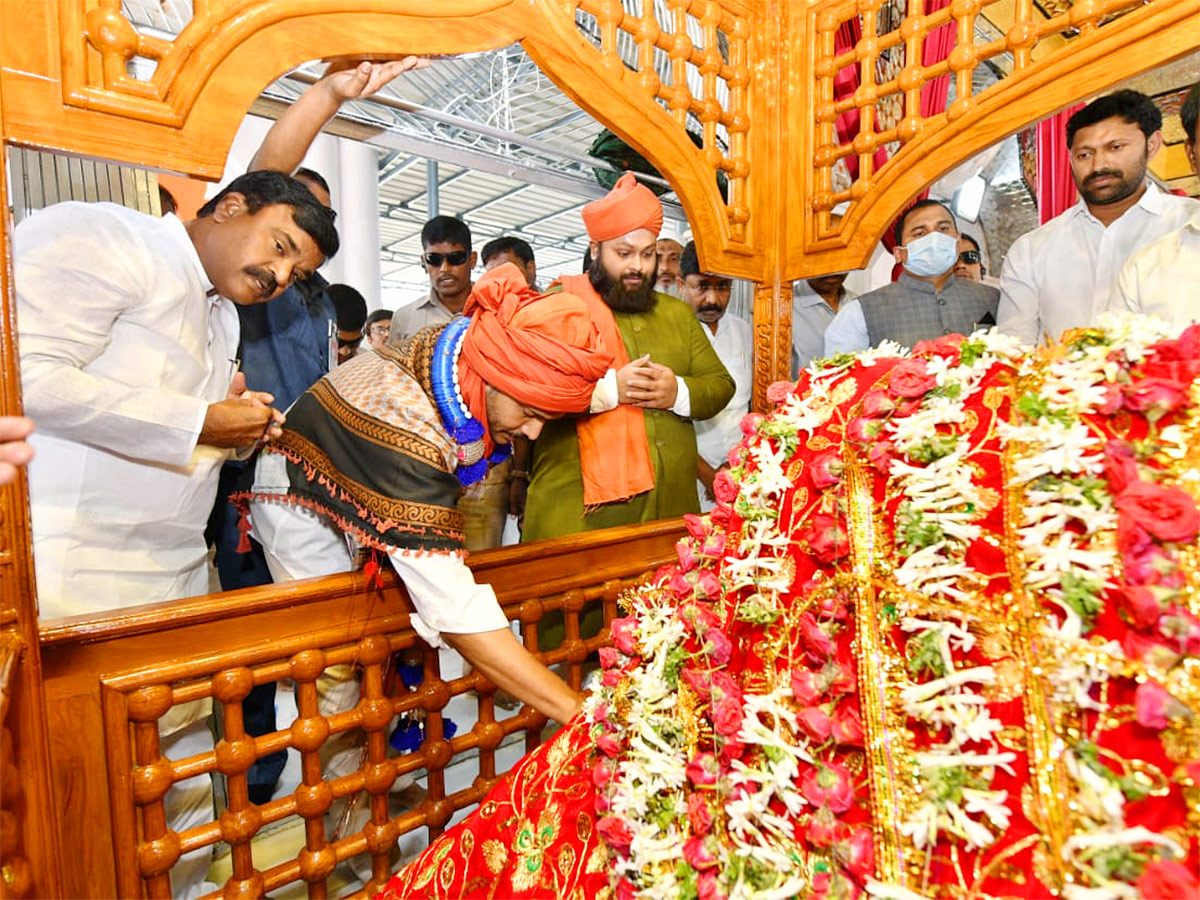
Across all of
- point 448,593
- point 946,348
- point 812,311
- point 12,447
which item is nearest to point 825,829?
point 946,348

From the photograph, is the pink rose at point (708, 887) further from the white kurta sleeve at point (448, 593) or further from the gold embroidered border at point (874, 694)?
the white kurta sleeve at point (448, 593)

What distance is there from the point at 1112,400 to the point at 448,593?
1.16m

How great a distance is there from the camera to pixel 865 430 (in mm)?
911

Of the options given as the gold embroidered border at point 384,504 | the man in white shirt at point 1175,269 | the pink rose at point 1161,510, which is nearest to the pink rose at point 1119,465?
the pink rose at point 1161,510

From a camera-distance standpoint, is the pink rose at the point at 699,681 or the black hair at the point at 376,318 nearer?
the pink rose at the point at 699,681

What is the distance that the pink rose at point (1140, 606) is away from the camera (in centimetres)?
63

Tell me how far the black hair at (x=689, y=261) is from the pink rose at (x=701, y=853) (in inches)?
62.6

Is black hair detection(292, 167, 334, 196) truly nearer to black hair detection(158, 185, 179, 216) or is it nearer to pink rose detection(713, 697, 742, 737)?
black hair detection(158, 185, 179, 216)

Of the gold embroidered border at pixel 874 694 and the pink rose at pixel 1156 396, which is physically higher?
the pink rose at pixel 1156 396

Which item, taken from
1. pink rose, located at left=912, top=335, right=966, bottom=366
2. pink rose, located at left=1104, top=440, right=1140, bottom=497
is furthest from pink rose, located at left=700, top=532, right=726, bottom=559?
pink rose, located at left=1104, top=440, right=1140, bottom=497

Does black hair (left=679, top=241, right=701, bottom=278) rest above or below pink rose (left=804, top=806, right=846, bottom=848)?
above

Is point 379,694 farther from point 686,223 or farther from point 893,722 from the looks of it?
point 686,223

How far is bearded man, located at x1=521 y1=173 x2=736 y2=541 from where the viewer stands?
6.34 ft

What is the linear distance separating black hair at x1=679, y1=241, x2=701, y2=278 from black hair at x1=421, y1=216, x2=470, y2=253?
701 mm
